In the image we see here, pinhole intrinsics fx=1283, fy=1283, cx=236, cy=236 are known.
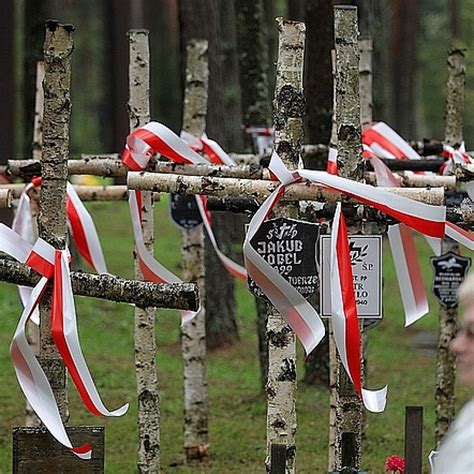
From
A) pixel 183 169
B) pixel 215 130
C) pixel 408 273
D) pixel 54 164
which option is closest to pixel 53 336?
pixel 54 164

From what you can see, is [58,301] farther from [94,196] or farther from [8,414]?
[8,414]

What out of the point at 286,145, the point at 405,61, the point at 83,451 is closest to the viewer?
the point at 83,451

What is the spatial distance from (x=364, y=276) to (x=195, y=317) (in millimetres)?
2670

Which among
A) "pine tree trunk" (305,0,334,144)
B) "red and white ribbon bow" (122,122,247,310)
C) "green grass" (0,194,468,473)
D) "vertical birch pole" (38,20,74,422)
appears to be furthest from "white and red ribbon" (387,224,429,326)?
"pine tree trunk" (305,0,334,144)

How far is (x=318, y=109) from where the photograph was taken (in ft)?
36.4

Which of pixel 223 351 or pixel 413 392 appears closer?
pixel 413 392

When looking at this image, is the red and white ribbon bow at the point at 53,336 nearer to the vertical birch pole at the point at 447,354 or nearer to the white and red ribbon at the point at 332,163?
the white and red ribbon at the point at 332,163

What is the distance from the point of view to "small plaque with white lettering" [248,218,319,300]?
6012mm

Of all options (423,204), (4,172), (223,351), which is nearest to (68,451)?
(423,204)

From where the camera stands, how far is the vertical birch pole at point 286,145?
611 cm

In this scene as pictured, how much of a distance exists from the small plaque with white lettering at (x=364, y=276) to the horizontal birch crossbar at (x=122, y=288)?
85 centimetres

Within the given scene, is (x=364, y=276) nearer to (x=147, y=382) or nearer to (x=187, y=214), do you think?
(x=147, y=382)

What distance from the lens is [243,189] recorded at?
6.21 m

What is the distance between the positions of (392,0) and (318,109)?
84.0 feet
